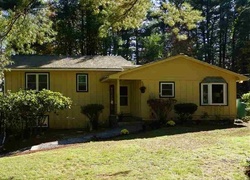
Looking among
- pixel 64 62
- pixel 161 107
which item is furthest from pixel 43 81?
pixel 161 107

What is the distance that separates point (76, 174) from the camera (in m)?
7.41

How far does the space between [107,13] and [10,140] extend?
7.90m

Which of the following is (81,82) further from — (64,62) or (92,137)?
(92,137)

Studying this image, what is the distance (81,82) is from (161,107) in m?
4.59

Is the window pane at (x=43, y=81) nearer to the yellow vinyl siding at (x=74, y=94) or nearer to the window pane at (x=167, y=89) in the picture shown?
the yellow vinyl siding at (x=74, y=94)

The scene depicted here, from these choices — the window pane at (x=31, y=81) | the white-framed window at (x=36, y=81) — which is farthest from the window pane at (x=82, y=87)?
the window pane at (x=31, y=81)

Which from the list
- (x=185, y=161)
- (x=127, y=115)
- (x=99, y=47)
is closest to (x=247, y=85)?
(x=99, y=47)

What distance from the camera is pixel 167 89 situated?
17312mm

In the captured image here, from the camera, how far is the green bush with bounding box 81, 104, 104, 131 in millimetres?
16734

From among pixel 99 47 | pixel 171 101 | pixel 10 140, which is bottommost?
pixel 10 140

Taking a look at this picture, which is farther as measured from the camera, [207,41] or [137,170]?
[207,41]

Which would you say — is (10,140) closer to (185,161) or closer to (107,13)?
(107,13)

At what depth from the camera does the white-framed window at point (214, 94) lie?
17469 mm

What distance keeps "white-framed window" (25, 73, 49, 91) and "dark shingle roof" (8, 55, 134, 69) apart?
52cm
